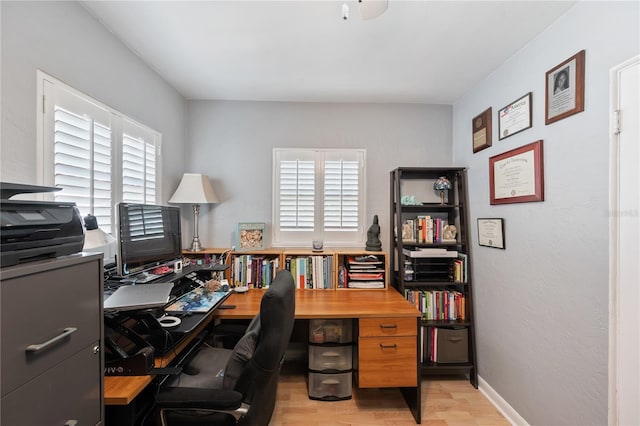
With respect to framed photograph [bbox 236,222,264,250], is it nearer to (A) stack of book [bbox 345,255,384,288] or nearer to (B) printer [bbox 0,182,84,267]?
(A) stack of book [bbox 345,255,384,288]

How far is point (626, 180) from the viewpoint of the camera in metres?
1.19

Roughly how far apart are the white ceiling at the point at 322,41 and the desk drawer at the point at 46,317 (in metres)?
1.44

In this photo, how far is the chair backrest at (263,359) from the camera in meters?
1.11

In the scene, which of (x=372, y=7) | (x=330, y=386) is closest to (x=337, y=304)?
(x=330, y=386)

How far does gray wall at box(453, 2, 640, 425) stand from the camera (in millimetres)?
1295

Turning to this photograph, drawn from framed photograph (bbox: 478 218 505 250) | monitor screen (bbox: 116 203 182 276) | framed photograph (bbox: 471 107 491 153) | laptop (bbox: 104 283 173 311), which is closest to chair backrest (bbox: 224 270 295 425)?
laptop (bbox: 104 283 173 311)

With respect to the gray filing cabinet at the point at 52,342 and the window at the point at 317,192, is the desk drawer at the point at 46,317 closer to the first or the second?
the gray filing cabinet at the point at 52,342

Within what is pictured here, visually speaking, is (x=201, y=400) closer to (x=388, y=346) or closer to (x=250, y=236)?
(x=388, y=346)

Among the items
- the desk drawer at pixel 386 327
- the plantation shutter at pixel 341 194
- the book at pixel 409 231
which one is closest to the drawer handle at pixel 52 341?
the desk drawer at pixel 386 327

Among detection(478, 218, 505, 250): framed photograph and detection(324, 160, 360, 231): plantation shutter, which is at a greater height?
detection(324, 160, 360, 231): plantation shutter

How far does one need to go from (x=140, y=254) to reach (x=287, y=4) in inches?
61.9

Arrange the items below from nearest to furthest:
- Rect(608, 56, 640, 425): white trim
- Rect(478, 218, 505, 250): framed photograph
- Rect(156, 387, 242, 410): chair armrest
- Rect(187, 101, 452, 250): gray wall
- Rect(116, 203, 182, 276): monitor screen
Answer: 1. Rect(156, 387, 242, 410): chair armrest
2. Rect(608, 56, 640, 425): white trim
3. Rect(116, 203, 182, 276): monitor screen
4. Rect(478, 218, 505, 250): framed photograph
5. Rect(187, 101, 452, 250): gray wall

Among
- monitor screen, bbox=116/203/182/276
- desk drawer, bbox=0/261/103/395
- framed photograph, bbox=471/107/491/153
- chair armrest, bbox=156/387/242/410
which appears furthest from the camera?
framed photograph, bbox=471/107/491/153

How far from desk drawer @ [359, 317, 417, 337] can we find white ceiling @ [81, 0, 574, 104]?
186 cm
